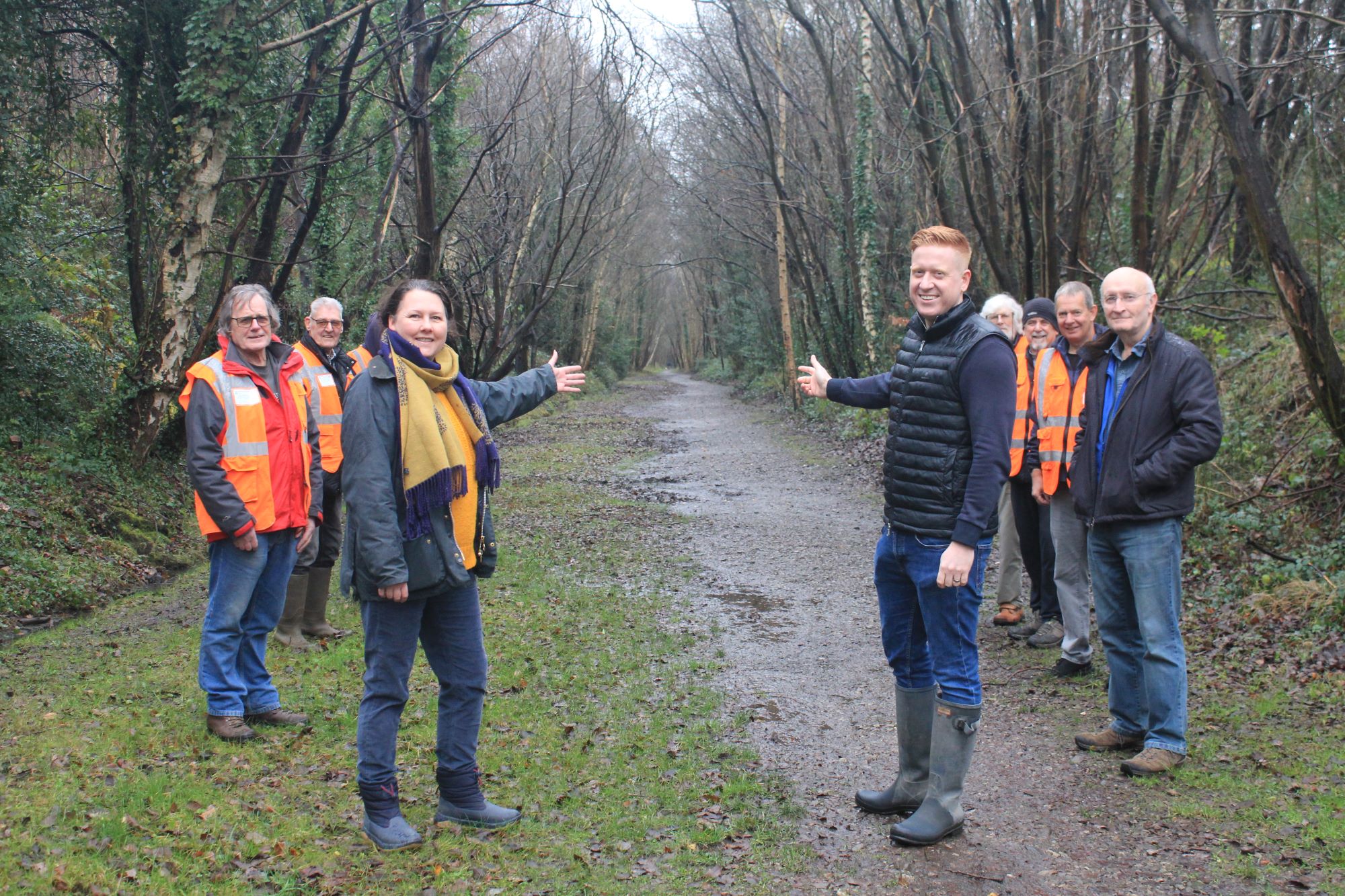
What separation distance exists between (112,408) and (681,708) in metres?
7.80

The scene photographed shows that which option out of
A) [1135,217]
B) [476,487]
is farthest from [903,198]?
[476,487]

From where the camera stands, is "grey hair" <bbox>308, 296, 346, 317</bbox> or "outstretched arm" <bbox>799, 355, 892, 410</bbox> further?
"grey hair" <bbox>308, 296, 346, 317</bbox>

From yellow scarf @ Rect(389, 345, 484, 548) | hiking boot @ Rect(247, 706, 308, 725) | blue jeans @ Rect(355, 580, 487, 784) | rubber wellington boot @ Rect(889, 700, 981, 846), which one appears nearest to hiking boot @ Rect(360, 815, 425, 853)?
blue jeans @ Rect(355, 580, 487, 784)

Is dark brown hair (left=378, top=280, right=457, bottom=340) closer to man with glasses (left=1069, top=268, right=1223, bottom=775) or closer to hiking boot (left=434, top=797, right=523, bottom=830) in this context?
hiking boot (left=434, top=797, right=523, bottom=830)

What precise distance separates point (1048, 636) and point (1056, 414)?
1683 mm

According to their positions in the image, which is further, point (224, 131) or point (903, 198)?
point (903, 198)

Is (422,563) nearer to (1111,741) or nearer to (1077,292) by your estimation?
(1111,741)

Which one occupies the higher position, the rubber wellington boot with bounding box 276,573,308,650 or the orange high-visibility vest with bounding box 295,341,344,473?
the orange high-visibility vest with bounding box 295,341,344,473

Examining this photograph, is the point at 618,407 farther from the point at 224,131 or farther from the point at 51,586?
the point at 51,586

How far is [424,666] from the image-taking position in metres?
6.50

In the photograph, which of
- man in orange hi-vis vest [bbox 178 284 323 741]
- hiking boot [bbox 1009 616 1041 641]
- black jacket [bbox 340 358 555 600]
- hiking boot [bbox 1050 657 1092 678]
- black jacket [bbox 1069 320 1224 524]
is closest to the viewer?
black jacket [bbox 340 358 555 600]

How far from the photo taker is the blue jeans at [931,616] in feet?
13.2

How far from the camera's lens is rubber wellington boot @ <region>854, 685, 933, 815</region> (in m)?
4.32

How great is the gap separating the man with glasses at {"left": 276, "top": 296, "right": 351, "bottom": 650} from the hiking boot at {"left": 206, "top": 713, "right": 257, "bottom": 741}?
4.61 ft
